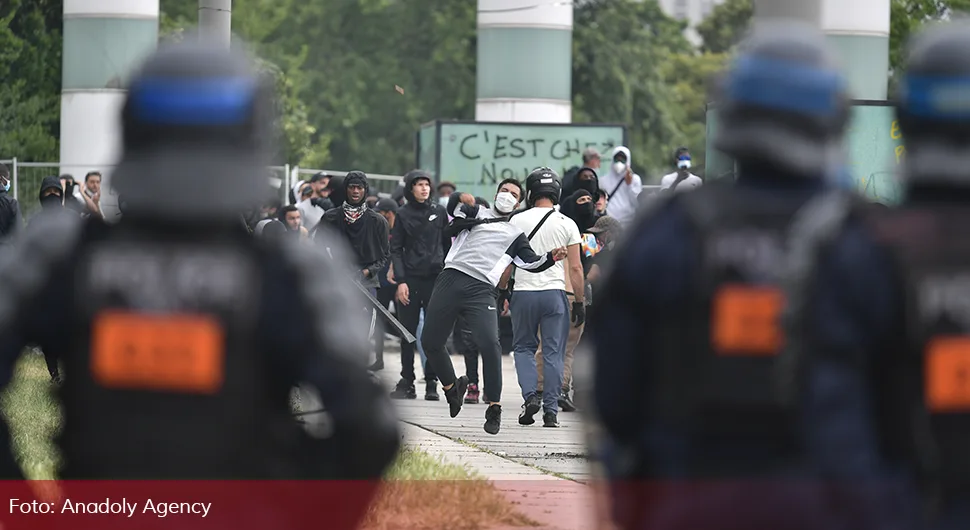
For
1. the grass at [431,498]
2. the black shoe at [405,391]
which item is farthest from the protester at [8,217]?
the grass at [431,498]

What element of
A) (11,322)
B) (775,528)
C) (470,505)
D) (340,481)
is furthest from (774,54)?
(470,505)

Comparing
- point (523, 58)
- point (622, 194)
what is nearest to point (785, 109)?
point (622, 194)

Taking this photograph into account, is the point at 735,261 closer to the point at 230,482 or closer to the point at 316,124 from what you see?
the point at 230,482

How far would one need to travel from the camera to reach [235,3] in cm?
4034

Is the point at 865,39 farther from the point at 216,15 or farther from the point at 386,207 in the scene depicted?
the point at 216,15

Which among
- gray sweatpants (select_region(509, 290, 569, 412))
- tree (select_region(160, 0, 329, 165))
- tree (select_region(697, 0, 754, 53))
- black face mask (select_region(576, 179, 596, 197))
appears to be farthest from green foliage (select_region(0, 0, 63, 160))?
tree (select_region(697, 0, 754, 53))

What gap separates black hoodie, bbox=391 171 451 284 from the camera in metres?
16.3

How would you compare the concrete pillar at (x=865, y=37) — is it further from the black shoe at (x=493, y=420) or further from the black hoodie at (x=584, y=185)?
the black shoe at (x=493, y=420)

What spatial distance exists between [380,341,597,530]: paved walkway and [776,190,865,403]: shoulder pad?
4956 mm

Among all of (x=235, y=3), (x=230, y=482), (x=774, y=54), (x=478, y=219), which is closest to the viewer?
(x=230, y=482)

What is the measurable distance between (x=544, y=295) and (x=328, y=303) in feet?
32.6

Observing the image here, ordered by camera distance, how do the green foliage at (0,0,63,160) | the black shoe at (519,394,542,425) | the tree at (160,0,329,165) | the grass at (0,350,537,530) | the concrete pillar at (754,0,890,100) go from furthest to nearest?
the tree at (160,0,329,165), the green foliage at (0,0,63,160), the concrete pillar at (754,0,890,100), the black shoe at (519,394,542,425), the grass at (0,350,537,530)

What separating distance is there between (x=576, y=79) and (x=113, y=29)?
19.7 m

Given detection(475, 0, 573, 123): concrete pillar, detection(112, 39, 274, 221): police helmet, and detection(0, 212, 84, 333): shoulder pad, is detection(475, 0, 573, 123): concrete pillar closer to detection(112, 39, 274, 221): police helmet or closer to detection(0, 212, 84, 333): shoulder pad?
detection(0, 212, 84, 333): shoulder pad
